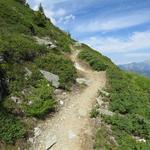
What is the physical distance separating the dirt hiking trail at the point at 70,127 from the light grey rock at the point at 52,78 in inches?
51.7

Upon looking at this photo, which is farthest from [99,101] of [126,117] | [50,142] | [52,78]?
[50,142]

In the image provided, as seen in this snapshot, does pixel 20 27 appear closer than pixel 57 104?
No

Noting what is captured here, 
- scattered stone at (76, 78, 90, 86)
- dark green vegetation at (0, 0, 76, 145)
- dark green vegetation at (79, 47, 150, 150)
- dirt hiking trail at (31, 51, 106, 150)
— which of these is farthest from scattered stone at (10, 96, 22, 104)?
scattered stone at (76, 78, 90, 86)

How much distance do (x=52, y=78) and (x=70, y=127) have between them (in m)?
7.26

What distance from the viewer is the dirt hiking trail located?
744 inches

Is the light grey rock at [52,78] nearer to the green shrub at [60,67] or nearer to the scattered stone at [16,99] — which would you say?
the green shrub at [60,67]

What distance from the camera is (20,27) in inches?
1567

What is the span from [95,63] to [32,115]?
57.3 ft

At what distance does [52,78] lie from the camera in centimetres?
2695

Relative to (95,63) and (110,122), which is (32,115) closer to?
(110,122)

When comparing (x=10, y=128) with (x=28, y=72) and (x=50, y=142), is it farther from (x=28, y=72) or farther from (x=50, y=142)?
(x=28, y=72)

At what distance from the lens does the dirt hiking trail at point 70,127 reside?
18.9 meters

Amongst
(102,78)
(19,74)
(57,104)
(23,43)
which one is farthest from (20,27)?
(57,104)

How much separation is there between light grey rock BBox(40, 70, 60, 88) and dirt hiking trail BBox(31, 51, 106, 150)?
1314 mm
